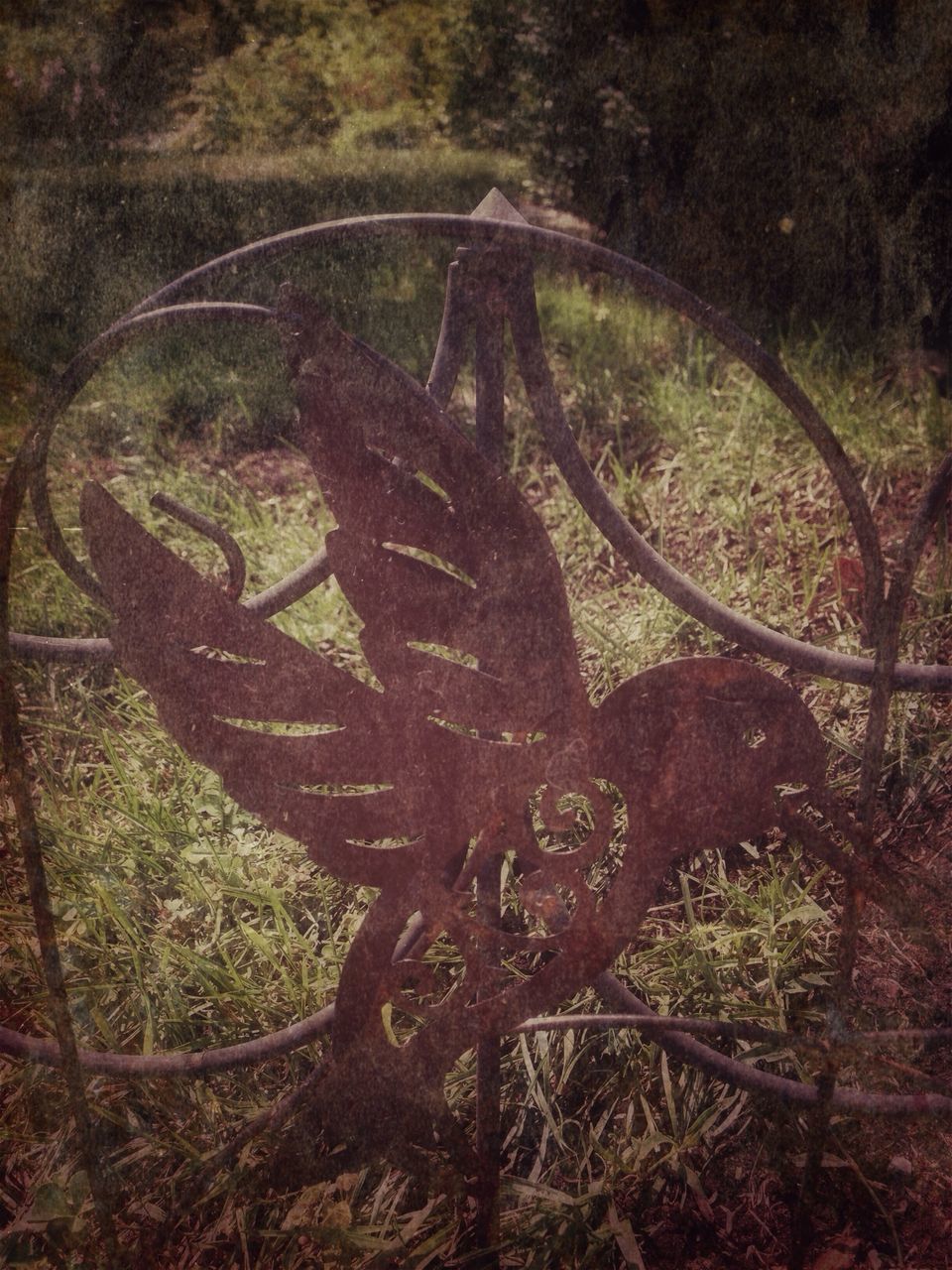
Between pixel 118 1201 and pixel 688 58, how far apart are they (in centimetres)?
154

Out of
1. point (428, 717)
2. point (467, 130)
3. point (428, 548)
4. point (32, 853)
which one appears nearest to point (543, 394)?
point (428, 548)

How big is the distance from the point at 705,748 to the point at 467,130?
0.89m

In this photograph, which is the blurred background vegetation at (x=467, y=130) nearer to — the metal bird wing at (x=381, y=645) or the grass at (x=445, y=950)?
the grass at (x=445, y=950)

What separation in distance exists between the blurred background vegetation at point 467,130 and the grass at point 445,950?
323 mm

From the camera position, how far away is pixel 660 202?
1593 millimetres

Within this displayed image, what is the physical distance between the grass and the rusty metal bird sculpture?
268 mm

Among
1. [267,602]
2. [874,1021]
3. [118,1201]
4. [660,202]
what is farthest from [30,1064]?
[660,202]

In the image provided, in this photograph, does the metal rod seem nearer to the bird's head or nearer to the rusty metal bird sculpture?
the rusty metal bird sculpture

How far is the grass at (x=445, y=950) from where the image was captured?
37.4 inches

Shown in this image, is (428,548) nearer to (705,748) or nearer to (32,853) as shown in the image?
(705,748)

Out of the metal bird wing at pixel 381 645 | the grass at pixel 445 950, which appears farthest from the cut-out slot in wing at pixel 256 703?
the grass at pixel 445 950

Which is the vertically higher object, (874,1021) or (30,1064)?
(874,1021)

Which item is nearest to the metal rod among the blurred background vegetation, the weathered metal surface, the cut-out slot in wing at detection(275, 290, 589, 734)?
the weathered metal surface

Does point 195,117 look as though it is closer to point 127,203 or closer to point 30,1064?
point 127,203
